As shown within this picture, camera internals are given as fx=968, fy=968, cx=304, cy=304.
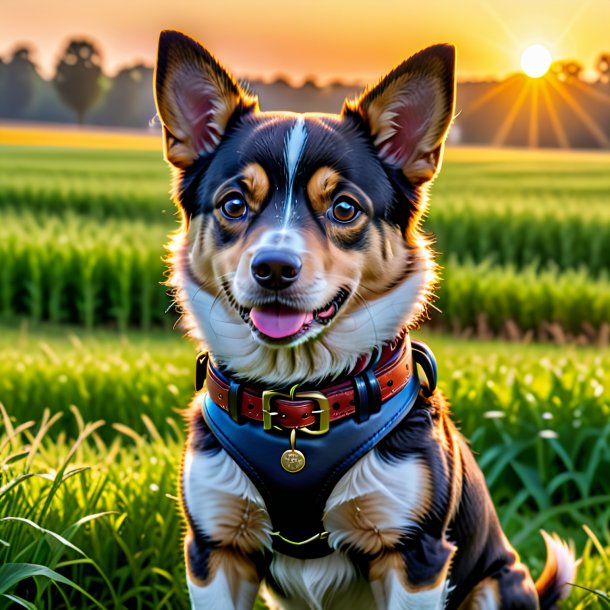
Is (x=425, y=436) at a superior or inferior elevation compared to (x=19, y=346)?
superior

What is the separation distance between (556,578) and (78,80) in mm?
80300

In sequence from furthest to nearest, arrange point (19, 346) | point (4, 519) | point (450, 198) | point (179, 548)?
point (450, 198) → point (19, 346) → point (179, 548) → point (4, 519)

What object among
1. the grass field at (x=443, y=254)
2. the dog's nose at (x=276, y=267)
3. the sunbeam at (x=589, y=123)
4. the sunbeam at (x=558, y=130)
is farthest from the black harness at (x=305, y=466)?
the sunbeam at (x=558, y=130)

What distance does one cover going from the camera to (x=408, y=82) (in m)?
2.86

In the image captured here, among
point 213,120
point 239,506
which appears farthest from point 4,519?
point 213,120

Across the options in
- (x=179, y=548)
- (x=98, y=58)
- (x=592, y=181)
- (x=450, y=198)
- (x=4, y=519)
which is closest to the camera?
(x=4, y=519)

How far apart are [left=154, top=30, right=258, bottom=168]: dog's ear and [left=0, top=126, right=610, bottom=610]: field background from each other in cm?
30

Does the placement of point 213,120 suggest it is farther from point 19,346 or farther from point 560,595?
point 19,346

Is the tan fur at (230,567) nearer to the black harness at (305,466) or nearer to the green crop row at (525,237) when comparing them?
the black harness at (305,466)

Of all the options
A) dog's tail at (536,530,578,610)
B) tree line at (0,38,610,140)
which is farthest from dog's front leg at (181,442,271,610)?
tree line at (0,38,610,140)

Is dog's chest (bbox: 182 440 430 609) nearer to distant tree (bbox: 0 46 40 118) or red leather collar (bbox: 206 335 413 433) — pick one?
red leather collar (bbox: 206 335 413 433)

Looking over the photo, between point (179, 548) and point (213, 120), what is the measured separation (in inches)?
67.1

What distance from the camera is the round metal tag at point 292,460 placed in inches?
109

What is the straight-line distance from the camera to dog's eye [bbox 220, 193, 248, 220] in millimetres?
2816
